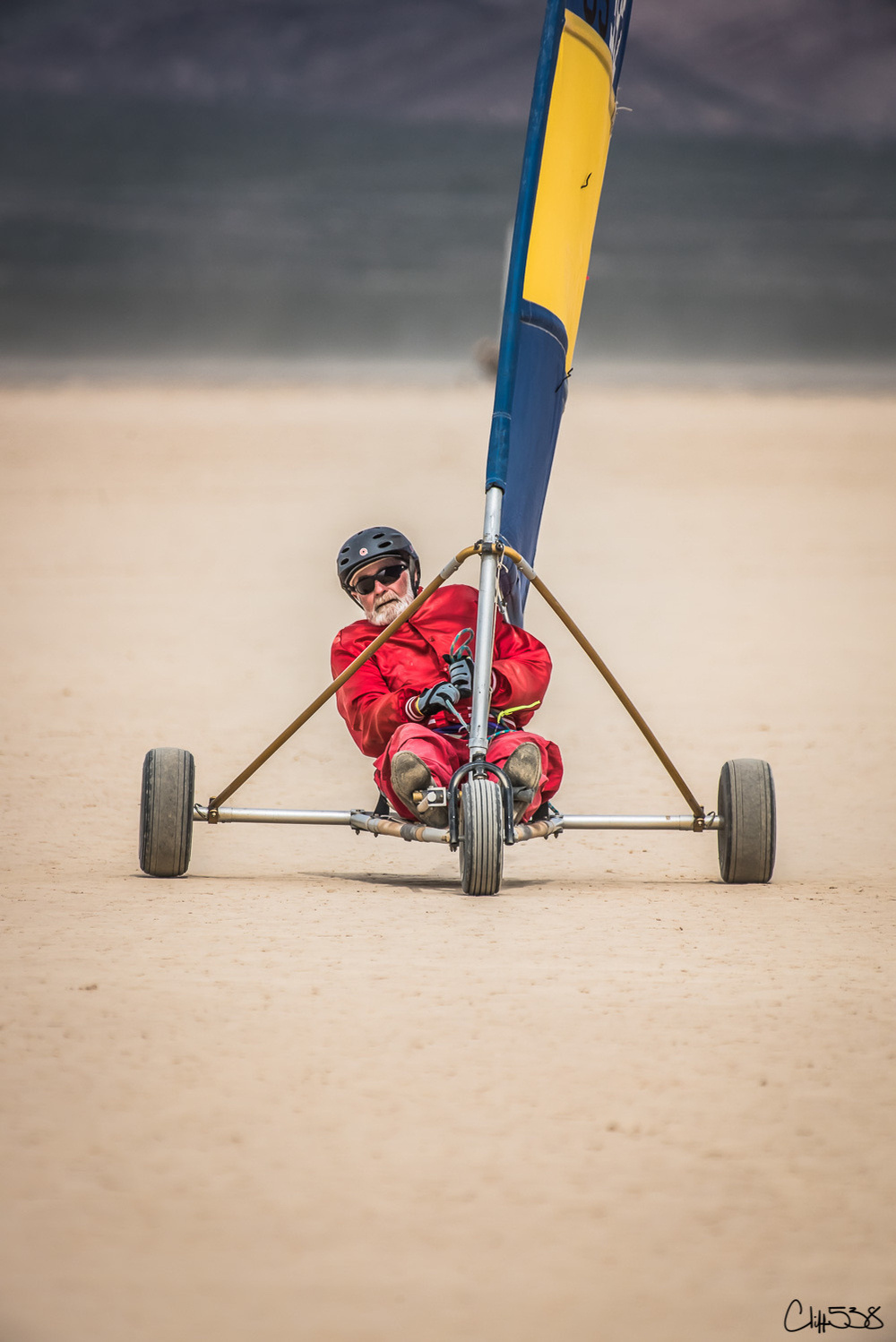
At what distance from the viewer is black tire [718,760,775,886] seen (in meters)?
5.07

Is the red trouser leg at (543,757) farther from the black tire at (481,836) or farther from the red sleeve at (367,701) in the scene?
the red sleeve at (367,701)

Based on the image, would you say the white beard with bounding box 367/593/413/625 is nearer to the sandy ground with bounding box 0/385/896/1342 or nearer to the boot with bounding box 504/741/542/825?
the boot with bounding box 504/741/542/825

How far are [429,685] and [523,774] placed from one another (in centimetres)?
56

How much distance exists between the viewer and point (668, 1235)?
8.77 ft

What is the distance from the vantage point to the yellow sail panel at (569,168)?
18.8ft

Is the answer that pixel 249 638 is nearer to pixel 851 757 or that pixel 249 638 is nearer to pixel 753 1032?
pixel 851 757

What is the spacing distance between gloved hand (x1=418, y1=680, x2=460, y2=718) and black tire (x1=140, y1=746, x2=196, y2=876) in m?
0.71

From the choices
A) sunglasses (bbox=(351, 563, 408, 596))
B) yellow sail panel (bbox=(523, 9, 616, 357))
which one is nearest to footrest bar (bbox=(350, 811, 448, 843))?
sunglasses (bbox=(351, 563, 408, 596))

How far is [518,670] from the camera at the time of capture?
5145 millimetres

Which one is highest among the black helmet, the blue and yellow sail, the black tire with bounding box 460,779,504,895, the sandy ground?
the blue and yellow sail

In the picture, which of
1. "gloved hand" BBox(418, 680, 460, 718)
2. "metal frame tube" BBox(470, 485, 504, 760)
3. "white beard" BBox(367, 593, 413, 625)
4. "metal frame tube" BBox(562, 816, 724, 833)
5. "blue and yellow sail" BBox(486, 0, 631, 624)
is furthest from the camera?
"blue and yellow sail" BBox(486, 0, 631, 624)

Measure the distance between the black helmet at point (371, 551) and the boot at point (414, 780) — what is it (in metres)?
0.67

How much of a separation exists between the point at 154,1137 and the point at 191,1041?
1.68ft

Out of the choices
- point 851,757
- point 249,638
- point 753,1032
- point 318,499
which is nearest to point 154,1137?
point 753,1032
